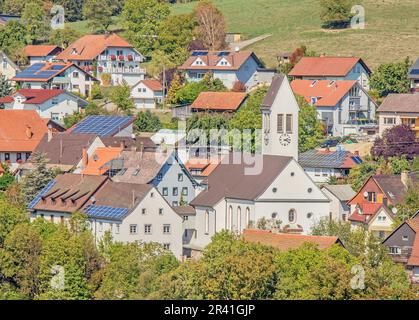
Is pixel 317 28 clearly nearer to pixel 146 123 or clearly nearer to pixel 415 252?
pixel 146 123

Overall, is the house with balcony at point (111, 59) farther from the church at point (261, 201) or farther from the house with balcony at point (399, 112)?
the church at point (261, 201)

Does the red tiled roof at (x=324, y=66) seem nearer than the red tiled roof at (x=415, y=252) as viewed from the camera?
No

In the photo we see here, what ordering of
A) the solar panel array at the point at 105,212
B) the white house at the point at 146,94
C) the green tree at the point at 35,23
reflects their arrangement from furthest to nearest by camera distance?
the green tree at the point at 35,23 → the white house at the point at 146,94 → the solar panel array at the point at 105,212

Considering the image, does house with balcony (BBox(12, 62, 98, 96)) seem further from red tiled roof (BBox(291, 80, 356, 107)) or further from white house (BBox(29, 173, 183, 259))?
white house (BBox(29, 173, 183, 259))

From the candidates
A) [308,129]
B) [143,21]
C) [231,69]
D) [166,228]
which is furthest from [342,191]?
[143,21]

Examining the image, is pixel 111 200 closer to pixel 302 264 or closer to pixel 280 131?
pixel 280 131

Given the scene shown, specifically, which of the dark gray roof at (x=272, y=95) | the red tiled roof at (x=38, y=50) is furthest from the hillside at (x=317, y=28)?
the dark gray roof at (x=272, y=95)

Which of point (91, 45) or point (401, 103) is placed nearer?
point (401, 103)
